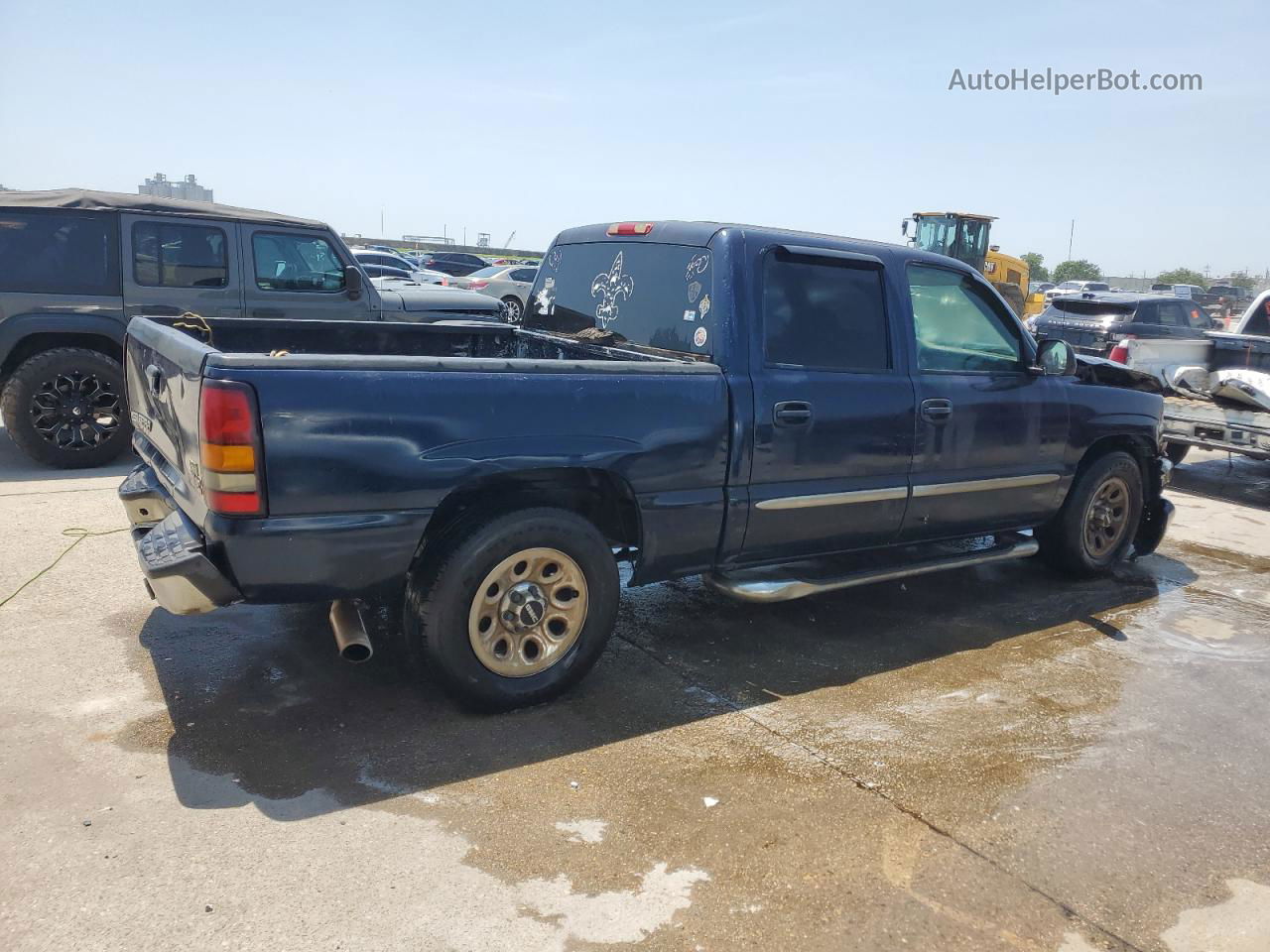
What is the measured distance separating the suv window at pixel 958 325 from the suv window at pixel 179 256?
19.0ft

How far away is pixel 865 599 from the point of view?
218 inches

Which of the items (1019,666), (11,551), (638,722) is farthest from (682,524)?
(11,551)

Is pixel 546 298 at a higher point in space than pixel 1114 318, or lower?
lower

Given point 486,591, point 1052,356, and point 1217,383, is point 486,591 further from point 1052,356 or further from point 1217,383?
point 1217,383

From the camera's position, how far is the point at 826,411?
4.36 metres

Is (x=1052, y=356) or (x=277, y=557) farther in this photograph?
(x=1052, y=356)

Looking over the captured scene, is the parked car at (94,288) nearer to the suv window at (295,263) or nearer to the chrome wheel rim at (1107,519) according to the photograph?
the suv window at (295,263)

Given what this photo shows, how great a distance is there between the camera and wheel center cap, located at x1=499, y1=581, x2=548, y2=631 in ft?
12.1

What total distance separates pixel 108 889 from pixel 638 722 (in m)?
1.88

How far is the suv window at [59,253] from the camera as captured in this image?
7305 mm

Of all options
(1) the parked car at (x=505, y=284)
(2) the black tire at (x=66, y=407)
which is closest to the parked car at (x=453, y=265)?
(1) the parked car at (x=505, y=284)

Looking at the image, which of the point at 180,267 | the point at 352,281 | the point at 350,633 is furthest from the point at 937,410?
the point at 180,267

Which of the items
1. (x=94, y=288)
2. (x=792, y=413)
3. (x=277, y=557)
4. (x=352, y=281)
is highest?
(x=352, y=281)

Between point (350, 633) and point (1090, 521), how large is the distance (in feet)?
14.8
